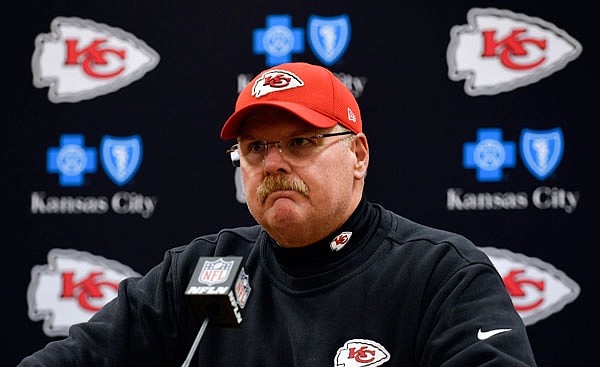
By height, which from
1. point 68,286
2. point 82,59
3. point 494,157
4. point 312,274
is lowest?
point 68,286

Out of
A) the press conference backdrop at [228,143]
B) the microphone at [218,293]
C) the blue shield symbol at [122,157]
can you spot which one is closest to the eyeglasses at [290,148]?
the microphone at [218,293]

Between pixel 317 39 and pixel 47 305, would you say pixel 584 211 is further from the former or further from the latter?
pixel 47 305

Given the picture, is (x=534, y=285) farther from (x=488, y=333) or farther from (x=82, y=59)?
(x=82, y=59)

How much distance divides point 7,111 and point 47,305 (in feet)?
2.08

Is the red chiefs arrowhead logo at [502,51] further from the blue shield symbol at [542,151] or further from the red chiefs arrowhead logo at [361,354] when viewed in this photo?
the red chiefs arrowhead logo at [361,354]

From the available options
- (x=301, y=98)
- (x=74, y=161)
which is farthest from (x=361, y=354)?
(x=74, y=161)

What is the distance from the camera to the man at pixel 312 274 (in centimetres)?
116

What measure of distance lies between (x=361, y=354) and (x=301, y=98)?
0.42 m

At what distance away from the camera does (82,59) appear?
7.89 feet

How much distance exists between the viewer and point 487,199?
7.02 ft

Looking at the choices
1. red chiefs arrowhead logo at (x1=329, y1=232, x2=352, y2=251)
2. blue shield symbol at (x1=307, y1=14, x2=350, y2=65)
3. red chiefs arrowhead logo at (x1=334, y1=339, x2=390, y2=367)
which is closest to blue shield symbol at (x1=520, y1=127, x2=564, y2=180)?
blue shield symbol at (x1=307, y1=14, x2=350, y2=65)

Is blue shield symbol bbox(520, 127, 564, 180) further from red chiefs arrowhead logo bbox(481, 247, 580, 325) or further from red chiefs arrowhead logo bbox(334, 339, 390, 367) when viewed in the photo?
red chiefs arrowhead logo bbox(334, 339, 390, 367)

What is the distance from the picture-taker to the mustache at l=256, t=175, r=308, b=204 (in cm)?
121

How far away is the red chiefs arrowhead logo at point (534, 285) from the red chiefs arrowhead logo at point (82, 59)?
1259mm
